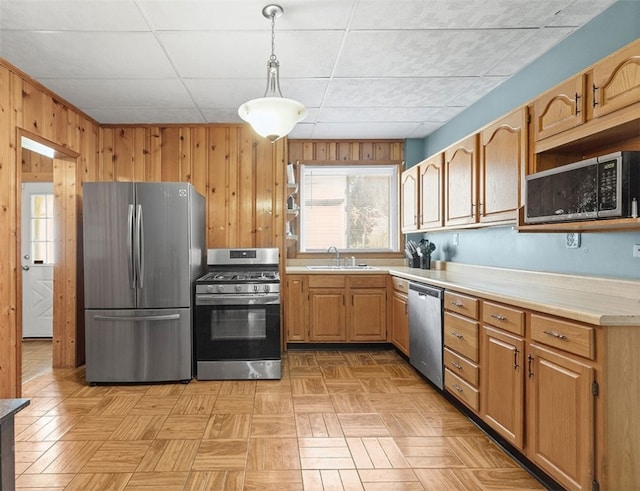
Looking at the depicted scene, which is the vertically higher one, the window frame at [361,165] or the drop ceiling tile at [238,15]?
the drop ceiling tile at [238,15]

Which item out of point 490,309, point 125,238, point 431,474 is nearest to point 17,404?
point 431,474

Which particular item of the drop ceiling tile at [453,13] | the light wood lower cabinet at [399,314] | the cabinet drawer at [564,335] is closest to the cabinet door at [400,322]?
the light wood lower cabinet at [399,314]

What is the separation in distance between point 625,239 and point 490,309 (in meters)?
0.77


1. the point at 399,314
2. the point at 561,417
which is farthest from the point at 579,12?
the point at 399,314

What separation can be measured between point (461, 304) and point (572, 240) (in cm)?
77

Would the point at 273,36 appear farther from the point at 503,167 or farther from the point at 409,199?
the point at 409,199

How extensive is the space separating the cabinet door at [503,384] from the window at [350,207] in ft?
8.79

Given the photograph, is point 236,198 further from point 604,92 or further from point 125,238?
point 604,92

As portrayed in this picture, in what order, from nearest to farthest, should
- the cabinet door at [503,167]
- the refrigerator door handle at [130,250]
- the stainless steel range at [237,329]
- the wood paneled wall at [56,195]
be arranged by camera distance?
the cabinet door at [503,167] < the wood paneled wall at [56,195] < the refrigerator door handle at [130,250] < the stainless steel range at [237,329]

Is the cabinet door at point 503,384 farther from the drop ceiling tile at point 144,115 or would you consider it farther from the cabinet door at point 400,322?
the drop ceiling tile at point 144,115

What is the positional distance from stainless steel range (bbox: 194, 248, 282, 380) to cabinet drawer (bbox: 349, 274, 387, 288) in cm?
106

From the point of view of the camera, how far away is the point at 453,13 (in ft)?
7.36

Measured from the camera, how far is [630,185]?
1.64 metres

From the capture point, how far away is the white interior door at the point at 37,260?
4.91 meters
